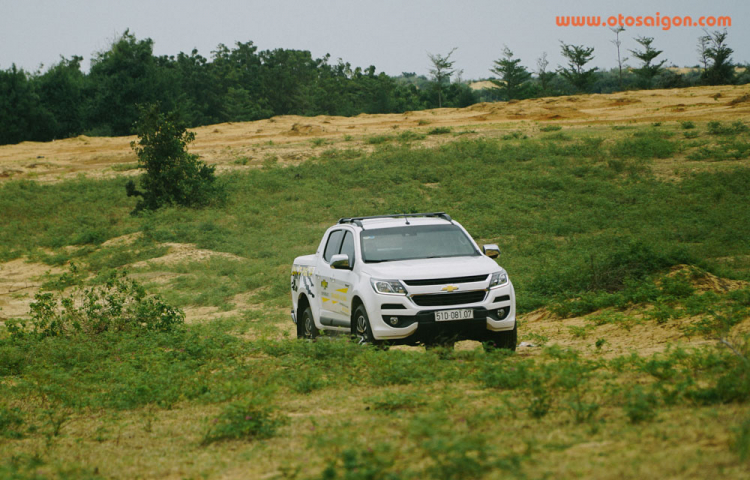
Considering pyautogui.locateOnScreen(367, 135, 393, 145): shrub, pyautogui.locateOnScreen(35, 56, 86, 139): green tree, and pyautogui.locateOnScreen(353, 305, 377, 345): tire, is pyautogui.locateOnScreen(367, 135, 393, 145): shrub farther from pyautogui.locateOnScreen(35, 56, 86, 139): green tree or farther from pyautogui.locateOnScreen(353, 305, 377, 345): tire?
pyautogui.locateOnScreen(35, 56, 86, 139): green tree

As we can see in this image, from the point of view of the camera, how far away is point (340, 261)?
29.8 ft

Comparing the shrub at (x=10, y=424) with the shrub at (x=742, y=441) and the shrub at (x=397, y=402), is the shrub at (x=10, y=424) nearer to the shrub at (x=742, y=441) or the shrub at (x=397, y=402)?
the shrub at (x=397, y=402)

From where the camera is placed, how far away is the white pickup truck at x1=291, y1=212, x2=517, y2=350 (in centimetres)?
809

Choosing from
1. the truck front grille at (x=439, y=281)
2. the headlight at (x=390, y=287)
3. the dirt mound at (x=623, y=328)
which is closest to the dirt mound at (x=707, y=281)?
the dirt mound at (x=623, y=328)

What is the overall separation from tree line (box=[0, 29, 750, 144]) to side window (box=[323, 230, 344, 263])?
38.3 meters

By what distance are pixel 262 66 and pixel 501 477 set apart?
71789 mm

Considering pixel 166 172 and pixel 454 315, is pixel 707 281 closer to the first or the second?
pixel 454 315

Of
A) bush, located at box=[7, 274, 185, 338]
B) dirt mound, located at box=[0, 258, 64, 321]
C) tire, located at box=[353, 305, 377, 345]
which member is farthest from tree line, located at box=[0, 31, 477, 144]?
tire, located at box=[353, 305, 377, 345]

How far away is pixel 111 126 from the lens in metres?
54.5

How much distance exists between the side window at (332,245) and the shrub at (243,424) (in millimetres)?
4520

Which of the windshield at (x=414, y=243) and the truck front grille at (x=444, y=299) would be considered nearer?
the truck front grille at (x=444, y=299)

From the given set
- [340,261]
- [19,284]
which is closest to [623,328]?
[340,261]

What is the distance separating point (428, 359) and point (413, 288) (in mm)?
1032

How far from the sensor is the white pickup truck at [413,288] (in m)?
8.09
